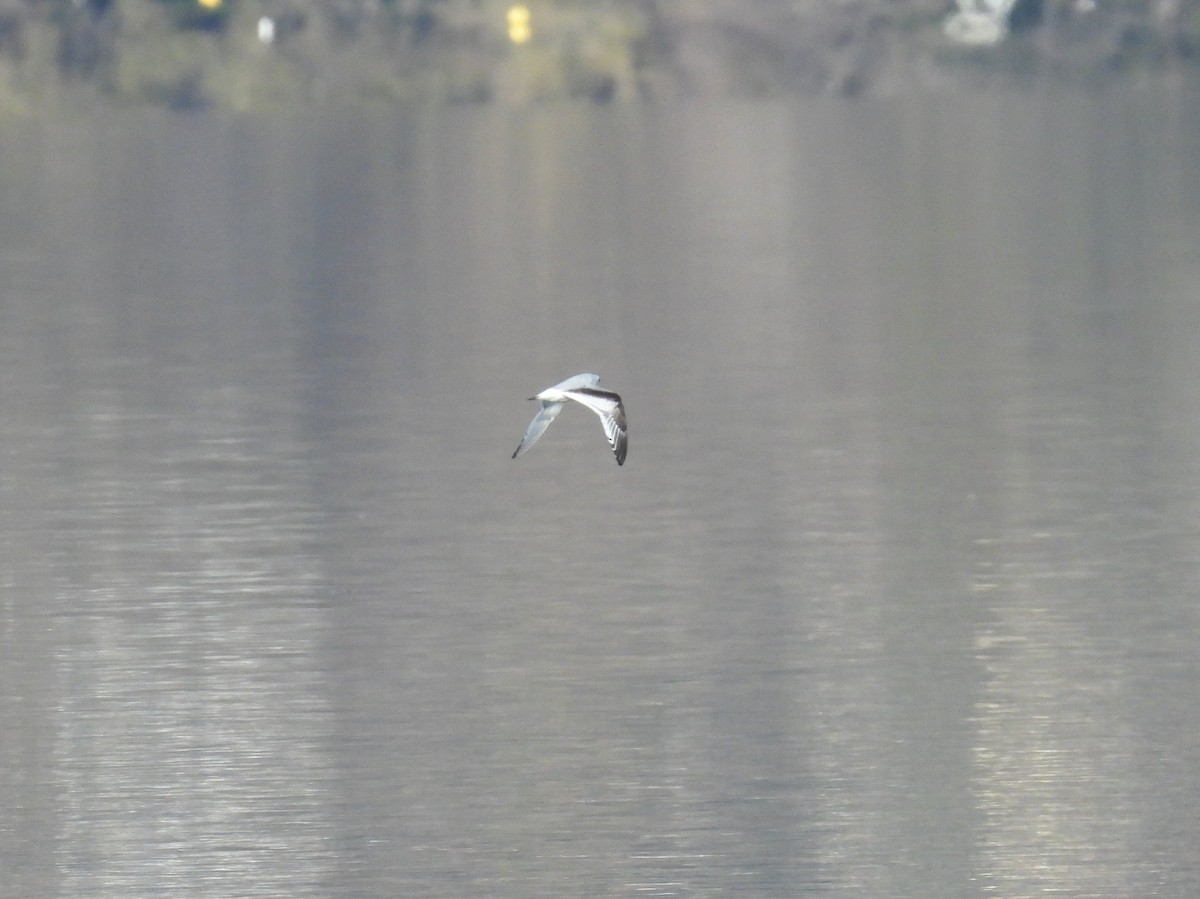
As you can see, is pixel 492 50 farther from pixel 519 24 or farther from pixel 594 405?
pixel 594 405

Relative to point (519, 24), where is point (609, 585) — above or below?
below

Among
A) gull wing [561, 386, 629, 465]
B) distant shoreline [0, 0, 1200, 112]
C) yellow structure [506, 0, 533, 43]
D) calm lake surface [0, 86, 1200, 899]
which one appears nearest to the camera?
calm lake surface [0, 86, 1200, 899]

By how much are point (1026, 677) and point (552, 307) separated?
10478 millimetres

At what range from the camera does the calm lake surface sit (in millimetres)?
6168

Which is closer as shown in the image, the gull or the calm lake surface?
the calm lake surface

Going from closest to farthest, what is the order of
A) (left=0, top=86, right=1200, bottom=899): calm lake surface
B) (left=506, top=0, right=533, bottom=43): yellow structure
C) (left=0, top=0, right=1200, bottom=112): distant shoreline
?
1. (left=0, top=86, right=1200, bottom=899): calm lake surface
2. (left=0, top=0, right=1200, bottom=112): distant shoreline
3. (left=506, top=0, right=533, bottom=43): yellow structure

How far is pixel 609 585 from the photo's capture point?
8.68 m

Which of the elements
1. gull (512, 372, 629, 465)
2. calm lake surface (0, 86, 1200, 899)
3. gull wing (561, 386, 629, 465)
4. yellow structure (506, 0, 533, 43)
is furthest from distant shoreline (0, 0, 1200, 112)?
gull wing (561, 386, 629, 465)

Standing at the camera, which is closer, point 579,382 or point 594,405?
point 594,405

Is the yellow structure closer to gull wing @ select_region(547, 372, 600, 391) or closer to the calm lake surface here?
the calm lake surface

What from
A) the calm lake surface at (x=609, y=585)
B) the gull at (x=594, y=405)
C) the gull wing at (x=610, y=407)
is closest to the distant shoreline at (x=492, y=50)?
the calm lake surface at (x=609, y=585)

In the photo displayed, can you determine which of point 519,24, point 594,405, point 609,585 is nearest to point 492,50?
point 519,24

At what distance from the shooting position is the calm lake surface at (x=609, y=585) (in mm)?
6168

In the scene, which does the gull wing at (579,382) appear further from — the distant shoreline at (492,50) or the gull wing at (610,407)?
the distant shoreline at (492,50)
